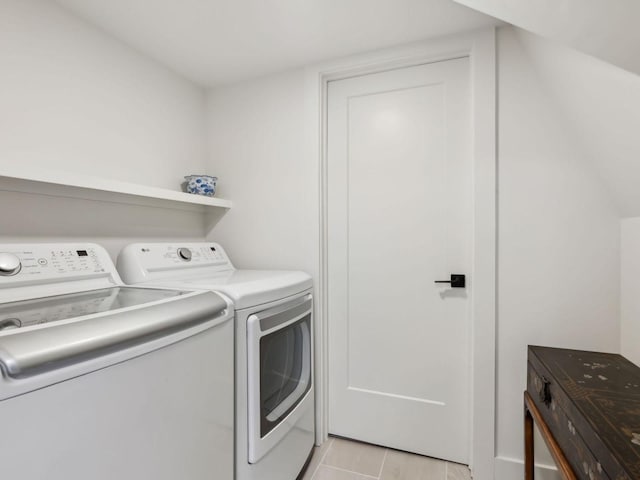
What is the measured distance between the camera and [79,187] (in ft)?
4.33

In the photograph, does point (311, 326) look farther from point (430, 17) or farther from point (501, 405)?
point (430, 17)

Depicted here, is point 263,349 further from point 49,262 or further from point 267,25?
point 267,25

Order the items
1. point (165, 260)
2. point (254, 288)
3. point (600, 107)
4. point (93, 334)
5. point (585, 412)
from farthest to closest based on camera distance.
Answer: point (165, 260) → point (254, 288) → point (600, 107) → point (585, 412) → point (93, 334)

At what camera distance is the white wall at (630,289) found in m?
1.21

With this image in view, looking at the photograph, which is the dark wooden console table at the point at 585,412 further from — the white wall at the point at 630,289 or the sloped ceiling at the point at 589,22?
the sloped ceiling at the point at 589,22

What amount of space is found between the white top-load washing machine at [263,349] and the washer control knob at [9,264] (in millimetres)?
413

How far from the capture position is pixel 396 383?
174cm

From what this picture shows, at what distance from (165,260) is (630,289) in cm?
212

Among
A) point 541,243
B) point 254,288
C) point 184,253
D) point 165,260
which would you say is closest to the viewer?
point 254,288

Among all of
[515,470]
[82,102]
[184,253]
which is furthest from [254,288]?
[515,470]

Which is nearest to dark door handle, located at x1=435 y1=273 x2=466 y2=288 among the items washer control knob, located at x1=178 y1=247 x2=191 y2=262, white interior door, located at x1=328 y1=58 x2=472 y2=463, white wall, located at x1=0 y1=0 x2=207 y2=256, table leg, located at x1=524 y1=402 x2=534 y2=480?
white interior door, located at x1=328 y1=58 x2=472 y2=463

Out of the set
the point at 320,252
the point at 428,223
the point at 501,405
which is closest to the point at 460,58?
the point at 428,223

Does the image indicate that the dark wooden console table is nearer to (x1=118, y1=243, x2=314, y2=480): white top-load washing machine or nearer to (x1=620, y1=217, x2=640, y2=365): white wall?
(x1=620, y1=217, x2=640, y2=365): white wall

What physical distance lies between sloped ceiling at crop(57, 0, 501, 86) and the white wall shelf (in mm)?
795
